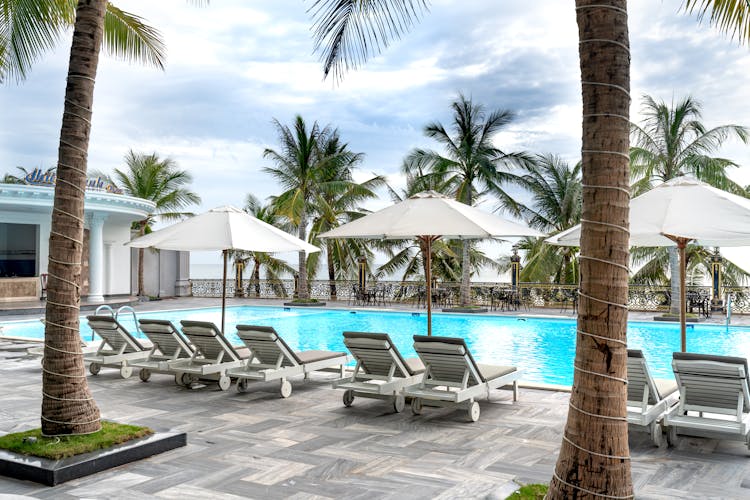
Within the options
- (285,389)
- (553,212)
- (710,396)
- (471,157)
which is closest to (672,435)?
(710,396)

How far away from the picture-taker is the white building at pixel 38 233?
2028cm

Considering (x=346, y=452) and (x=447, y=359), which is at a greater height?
(x=447, y=359)

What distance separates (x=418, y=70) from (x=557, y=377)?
Answer: 11.6m

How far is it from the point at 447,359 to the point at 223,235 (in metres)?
3.81

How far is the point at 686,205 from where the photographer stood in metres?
5.93

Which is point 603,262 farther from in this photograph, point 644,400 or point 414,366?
point 414,366

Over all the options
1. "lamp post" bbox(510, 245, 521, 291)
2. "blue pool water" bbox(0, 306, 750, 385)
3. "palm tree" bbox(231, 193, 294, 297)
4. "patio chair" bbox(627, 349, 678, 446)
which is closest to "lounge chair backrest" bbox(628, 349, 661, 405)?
"patio chair" bbox(627, 349, 678, 446)

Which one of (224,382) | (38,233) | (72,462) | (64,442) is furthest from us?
(38,233)

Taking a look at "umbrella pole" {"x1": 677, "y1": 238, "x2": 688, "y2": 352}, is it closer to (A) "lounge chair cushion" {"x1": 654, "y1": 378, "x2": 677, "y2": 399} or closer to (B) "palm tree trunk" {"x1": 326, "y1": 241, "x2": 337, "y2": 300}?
(A) "lounge chair cushion" {"x1": 654, "y1": 378, "x2": 677, "y2": 399}

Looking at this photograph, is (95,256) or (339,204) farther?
(339,204)

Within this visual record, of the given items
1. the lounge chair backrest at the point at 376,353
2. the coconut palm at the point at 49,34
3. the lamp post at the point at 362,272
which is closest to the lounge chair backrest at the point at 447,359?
the lounge chair backrest at the point at 376,353

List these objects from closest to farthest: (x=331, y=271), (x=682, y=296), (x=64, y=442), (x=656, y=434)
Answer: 1. (x=64, y=442)
2. (x=656, y=434)
3. (x=682, y=296)
4. (x=331, y=271)

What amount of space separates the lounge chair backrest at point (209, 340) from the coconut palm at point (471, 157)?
14.0 meters

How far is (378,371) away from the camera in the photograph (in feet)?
23.5
